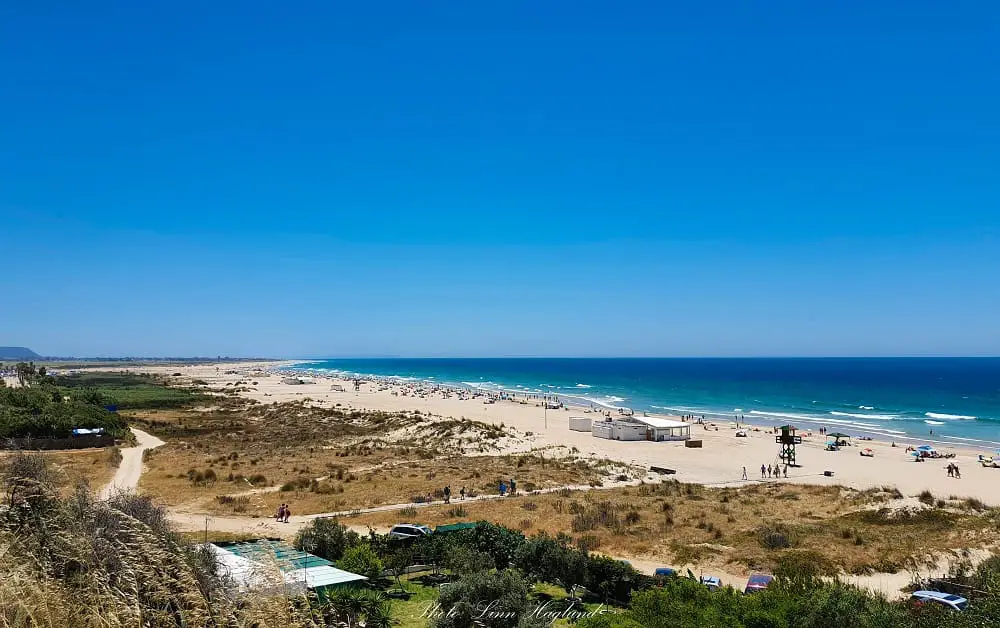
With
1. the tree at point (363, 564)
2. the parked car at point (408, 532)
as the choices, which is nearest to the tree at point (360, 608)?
the tree at point (363, 564)

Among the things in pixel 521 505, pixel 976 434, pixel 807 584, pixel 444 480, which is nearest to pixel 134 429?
pixel 444 480

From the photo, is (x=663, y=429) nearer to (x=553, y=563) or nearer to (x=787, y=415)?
(x=787, y=415)

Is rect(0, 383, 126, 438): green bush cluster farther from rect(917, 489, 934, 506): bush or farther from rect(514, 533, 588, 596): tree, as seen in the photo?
rect(917, 489, 934, 506): bush

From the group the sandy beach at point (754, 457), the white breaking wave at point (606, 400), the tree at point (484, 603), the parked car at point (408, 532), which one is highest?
the tree at point (484, 603)

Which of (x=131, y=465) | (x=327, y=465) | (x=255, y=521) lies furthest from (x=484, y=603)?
(x=131, y=465)

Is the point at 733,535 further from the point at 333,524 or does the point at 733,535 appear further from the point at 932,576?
the point at 333,524

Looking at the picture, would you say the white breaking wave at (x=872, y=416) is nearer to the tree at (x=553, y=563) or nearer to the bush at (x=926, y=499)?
the bush at (x=926, y=499)
